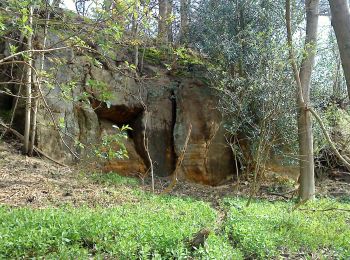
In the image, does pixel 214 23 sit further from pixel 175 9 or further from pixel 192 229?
pixel 192 229

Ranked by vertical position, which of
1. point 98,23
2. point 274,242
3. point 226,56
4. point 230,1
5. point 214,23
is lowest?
point 274,242

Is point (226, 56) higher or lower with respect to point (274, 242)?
higher

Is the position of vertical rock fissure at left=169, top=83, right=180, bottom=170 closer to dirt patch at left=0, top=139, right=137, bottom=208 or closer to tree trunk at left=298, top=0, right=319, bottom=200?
dirt patch at left=0, top=139, right=137, bottom=208

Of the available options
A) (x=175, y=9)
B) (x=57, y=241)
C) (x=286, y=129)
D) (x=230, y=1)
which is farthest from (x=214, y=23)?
(x=57, y=241)

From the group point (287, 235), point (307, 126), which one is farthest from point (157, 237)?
point (307, 126)

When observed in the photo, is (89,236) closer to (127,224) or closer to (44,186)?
(127,224)

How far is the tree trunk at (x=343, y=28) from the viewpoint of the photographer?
5.36 m

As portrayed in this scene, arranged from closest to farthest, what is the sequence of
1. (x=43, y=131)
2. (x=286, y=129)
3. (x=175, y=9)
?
(x=43, y=131) < (x=286, y=129) < (x=175, y=9)

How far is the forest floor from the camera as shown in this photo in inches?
162

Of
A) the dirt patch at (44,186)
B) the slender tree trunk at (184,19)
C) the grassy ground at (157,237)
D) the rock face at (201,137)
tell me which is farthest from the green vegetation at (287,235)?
the slender tree trunk at (184,19)

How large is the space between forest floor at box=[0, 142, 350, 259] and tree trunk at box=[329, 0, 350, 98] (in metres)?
2.36

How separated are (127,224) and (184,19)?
12.4 metres

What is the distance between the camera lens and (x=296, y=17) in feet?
44.4

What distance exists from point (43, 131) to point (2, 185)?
344cm
